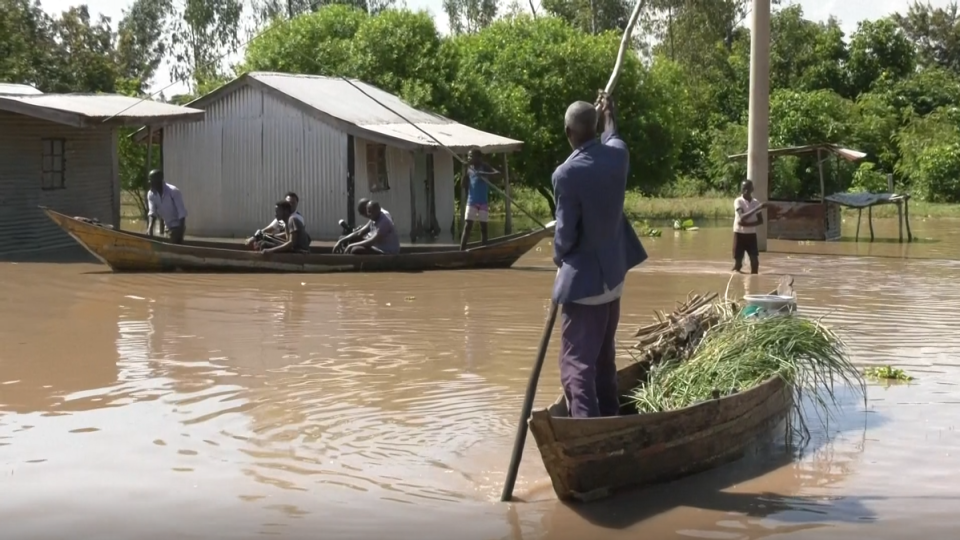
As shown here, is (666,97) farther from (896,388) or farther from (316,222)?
(896,388)

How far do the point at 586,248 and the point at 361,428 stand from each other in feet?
7.31

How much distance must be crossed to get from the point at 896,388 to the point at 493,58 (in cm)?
2102

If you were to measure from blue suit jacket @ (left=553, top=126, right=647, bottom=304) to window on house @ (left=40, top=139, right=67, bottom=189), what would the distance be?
597 inches

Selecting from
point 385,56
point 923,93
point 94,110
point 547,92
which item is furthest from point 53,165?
point 923,93

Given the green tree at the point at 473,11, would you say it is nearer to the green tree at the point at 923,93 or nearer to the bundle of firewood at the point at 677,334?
the green tree at the point at 923,93

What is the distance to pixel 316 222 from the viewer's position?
2148 cm

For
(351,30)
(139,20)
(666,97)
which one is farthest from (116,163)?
(139,20)

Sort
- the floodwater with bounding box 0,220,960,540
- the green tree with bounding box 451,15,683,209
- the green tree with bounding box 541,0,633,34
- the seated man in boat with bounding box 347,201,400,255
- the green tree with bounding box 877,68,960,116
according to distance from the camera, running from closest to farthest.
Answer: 1. the floodwater with bounding box 0,220,960,540
2. the seated man in boat with bounding box 347,201,400,255
3. the green tree with bounding box 451,15,683,209
4. the green tree with bounding box 877,68,960,116
5. the green tree with bounding box 541,0,633,34

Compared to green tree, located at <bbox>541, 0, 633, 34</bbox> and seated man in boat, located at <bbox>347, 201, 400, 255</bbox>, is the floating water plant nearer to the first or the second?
seated man in boat, located at <bbox>347, 201, 400, 255</bbox>

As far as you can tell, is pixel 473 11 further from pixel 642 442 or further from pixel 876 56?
pixel 642 442

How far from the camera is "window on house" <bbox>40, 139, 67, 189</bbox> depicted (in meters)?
19.6

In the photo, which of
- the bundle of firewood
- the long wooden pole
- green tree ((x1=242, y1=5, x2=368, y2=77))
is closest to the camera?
the long wooden pole

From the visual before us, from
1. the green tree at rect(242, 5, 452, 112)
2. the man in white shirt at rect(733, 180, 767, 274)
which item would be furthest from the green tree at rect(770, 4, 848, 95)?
the man in white shirt at rect(733, 180, 767, 274)

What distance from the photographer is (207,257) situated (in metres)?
15.8
